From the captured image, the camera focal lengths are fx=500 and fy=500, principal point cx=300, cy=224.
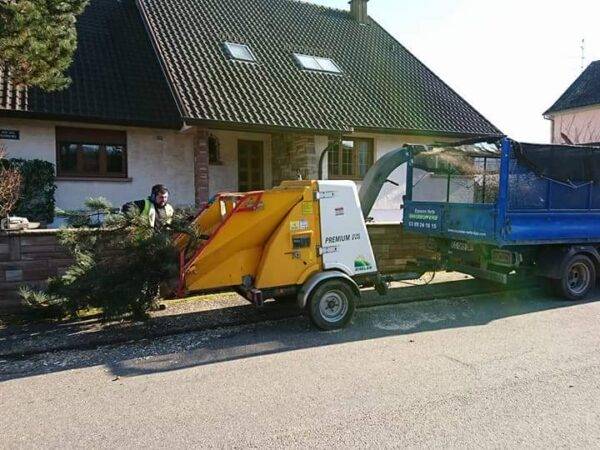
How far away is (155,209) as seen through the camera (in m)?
7.16

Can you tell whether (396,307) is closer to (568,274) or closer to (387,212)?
(568,274)

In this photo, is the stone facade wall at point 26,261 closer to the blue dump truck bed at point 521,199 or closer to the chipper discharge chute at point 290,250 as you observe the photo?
the chipper discharge chute at point 290,250

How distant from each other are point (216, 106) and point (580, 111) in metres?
23.3

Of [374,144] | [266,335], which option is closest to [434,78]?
[374,144]

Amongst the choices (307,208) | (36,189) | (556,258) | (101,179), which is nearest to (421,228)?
(556,258)

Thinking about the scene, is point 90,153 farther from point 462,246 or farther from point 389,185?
point 462,246

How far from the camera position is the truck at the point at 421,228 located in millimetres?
5887

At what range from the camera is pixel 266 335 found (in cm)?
588

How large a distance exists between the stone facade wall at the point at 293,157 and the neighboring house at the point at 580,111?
701 inches

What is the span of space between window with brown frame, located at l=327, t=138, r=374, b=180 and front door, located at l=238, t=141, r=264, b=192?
2.21m

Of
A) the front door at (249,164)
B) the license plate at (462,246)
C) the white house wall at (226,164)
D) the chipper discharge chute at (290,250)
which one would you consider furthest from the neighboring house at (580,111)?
the chipper discharge chute at (290,250)

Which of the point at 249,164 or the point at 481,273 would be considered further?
the point at 249,164

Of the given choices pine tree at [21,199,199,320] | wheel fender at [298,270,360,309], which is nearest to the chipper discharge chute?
wheel fender at [298,270,360,309]

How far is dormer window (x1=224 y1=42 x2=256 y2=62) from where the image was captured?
1448 centimetres
